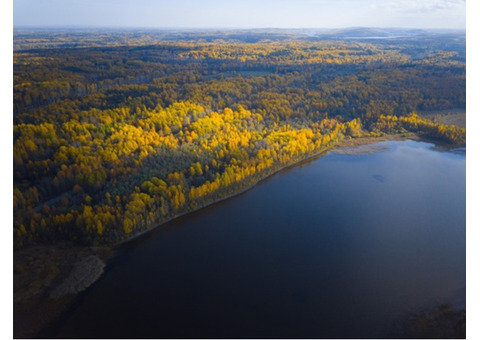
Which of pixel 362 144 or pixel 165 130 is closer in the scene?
pixel 165 130

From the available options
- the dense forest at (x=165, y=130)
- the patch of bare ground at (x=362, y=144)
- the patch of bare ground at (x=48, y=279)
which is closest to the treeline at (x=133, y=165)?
the dense forest at (x=165, y=130)

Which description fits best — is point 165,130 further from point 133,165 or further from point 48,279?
point 48,279

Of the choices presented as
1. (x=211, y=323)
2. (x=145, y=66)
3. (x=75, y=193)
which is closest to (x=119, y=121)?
(x=75, y=193)

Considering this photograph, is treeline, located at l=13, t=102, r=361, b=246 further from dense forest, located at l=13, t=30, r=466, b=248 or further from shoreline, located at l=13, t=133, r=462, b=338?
shoreline, located at l=13, t=133, r=462, b=338

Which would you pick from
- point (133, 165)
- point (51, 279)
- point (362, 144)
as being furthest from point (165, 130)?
point (362, 144)

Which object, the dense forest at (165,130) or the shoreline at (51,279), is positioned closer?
the shoreline at (51,279)

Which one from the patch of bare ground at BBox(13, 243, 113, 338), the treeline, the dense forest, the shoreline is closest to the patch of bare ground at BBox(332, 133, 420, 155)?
the dense forest

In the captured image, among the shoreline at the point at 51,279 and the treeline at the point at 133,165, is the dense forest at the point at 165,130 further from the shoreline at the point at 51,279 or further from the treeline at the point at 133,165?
the shoreline at the point at 51,279
